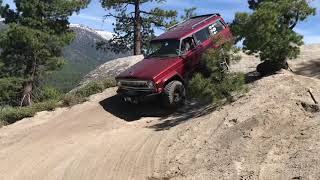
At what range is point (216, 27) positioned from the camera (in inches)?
627

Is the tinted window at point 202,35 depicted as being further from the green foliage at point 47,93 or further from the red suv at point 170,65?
the green foliage at point 47,93

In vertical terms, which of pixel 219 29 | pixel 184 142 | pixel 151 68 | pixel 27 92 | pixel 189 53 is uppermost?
pixel 219 29

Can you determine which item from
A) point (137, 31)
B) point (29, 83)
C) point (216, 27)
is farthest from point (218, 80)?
point (29, 83)

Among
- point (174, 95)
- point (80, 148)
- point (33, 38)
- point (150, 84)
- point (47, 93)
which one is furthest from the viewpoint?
point (47, 93)

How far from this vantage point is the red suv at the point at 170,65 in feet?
44.4

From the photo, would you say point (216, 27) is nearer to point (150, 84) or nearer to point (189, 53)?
point (189, 53)

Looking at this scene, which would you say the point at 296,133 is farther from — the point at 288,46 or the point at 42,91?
the point at 42,91

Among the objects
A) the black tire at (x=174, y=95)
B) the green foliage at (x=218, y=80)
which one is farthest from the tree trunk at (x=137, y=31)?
the green foliage at (x=218, y=80)

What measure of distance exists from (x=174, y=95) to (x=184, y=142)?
318 centimetres

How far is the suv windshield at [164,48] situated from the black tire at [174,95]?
1.06 meters

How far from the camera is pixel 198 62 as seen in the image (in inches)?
577

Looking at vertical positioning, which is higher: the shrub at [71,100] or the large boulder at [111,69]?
the large boulder at [111,69]

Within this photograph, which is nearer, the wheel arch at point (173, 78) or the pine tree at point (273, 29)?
the pine tree at point (273, 29)

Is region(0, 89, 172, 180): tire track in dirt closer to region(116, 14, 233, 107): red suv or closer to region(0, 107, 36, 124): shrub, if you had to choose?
region(0, 107, 36, 124): shrub
